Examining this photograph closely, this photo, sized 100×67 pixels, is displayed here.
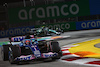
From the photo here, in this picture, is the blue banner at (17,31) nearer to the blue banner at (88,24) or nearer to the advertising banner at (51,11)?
the advertising banner at (51,11)

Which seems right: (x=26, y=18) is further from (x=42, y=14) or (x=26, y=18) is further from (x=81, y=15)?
(x=81, y=15)

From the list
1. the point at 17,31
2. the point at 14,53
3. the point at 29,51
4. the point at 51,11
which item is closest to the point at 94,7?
the point at 51,11

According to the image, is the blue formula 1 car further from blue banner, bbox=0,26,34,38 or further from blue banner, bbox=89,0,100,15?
blue banner, bbox=89,0,100,15

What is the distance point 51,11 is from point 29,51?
18083mm

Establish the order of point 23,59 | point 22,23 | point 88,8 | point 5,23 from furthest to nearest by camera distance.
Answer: point 5,23 → point 22,23 → point 88,8 → point 23,59

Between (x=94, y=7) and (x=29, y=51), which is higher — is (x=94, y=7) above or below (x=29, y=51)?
above

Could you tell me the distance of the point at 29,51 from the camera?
304 inches

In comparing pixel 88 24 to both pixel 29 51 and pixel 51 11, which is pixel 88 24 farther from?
pixel 29 51

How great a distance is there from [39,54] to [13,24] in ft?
65.7

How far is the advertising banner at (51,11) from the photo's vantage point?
24984 millimetres

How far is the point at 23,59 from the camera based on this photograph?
6715mm

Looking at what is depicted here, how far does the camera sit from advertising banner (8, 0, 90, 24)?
82.0 ft

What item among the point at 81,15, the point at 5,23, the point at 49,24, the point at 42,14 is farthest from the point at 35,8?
the point at 5,23

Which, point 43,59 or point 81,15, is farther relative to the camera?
point 81,15
